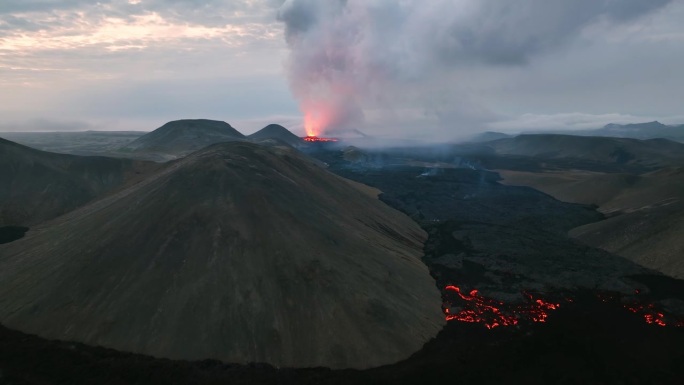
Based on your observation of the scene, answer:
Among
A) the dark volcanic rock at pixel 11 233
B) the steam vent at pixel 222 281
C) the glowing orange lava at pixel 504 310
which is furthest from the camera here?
the dark volcanic rock at pixel 11 233

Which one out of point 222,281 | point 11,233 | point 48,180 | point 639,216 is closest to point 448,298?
point 222,281

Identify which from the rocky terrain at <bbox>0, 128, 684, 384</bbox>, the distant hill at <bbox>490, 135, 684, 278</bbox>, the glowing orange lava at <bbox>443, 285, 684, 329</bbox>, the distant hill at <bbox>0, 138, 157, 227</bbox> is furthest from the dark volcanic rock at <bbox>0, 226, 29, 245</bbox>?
the distant hill at <bbox>490, 135, 684, 278</bbox>

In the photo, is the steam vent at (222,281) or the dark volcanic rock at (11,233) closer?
A: the steam vent at (222,281)

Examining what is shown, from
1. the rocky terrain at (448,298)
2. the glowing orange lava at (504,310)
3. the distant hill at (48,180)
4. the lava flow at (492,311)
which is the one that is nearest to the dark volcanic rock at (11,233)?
the rocky terrain at (448,298)

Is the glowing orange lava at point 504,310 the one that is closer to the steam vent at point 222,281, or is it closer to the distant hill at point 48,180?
the steam vent at point 222,281

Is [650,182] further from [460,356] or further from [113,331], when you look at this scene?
[113,331]

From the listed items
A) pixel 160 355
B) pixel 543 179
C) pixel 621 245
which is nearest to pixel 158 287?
pixel 160 355
